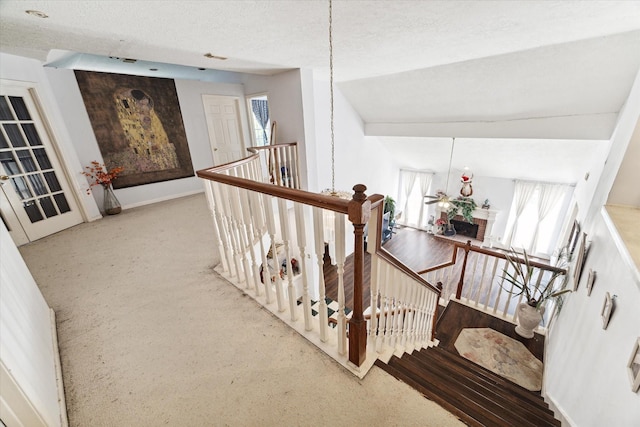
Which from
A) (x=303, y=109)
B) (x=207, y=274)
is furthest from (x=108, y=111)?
(x=207, y=274)

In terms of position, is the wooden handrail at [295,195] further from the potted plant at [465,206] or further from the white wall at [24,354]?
the potted plant at [465,206]

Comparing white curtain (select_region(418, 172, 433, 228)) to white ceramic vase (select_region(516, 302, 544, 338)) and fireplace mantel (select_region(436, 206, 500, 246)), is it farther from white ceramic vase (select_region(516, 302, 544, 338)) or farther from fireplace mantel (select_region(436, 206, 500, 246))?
white ceramic vase (select_region(516, 302, 544, 338))

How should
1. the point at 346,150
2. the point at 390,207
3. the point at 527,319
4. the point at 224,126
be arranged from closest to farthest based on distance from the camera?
the point at 527,319 < the point at 224,126 < the point at 346,150 < the point at 390,207

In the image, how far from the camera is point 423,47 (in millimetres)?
2957

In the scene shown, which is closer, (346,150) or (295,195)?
(295,195)

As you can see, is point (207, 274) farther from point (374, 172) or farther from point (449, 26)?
point (374, 172)

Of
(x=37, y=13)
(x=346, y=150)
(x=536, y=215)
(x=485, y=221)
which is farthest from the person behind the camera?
(x=485, y=221)

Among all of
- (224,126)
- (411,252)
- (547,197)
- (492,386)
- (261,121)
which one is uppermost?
(261,121)

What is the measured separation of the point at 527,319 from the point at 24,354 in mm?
4208

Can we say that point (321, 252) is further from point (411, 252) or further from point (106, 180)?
point (411, 252)

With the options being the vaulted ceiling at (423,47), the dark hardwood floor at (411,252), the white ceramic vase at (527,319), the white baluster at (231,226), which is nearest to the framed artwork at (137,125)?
the vaulted ceiling at (423,47)

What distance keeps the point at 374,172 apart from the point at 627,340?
6.78 m

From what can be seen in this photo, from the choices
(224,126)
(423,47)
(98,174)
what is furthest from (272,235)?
(224,126)

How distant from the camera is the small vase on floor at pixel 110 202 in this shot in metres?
3.95
